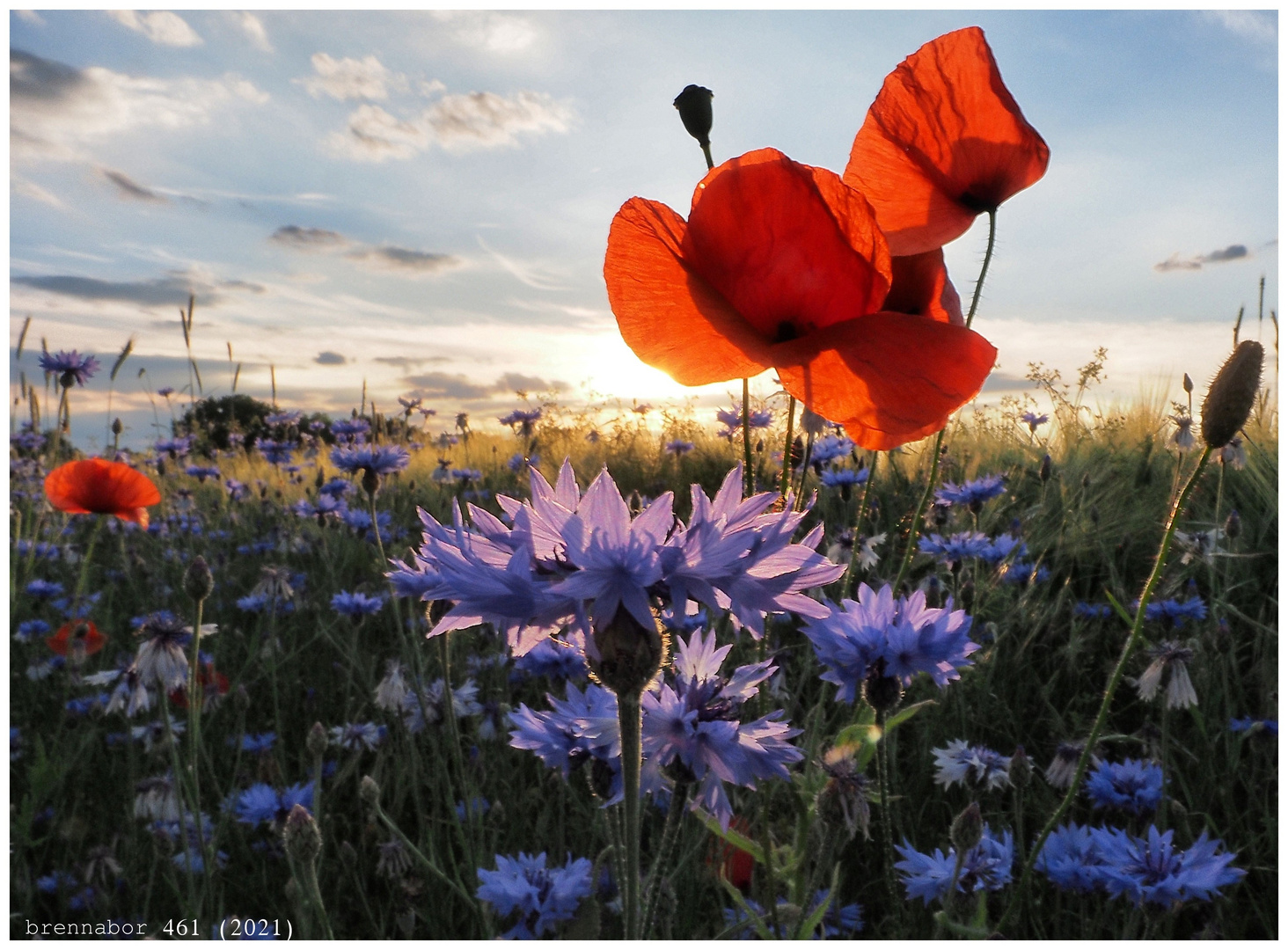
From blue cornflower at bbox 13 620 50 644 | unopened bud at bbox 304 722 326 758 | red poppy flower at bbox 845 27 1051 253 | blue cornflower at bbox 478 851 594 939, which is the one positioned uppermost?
red poppy flower at bbox 845 27 1051 253

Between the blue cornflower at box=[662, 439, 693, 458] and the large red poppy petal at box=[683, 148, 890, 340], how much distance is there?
10.4ft

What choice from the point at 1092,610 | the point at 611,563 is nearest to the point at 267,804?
the point at 611,563

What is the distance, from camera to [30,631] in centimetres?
262

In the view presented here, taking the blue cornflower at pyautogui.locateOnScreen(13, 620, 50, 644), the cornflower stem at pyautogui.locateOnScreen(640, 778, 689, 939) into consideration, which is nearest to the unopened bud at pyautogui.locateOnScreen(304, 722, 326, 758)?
the cornflower stem at pyautogui.locateOnScreen(640, 778, 689, 939)

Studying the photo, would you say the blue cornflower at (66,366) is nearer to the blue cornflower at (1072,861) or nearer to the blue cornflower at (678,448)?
the blue cornflower at (678,448)

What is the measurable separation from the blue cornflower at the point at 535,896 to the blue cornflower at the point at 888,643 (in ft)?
1.39

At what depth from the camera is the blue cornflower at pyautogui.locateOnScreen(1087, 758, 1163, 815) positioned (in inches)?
50.6

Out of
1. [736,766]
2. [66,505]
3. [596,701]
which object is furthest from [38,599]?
[736,766]

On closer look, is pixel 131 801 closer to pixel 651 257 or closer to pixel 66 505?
pixel 66 505

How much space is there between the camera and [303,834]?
810mm

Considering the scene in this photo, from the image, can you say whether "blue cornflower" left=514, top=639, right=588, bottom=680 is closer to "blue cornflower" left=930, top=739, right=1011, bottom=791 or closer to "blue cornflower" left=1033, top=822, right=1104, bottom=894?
"blue cornflower" left=930, top=739, right=1011, bottom=791

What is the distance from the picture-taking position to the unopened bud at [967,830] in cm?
85

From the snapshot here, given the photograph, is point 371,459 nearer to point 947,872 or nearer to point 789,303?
point 947,872

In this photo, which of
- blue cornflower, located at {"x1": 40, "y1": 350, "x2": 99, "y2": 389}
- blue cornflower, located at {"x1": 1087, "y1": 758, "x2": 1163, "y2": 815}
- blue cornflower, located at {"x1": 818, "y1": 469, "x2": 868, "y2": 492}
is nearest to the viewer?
blue cornflower, located at {"x1": 1087, "y1": 758, "x2": 1163, "y2": 815}
